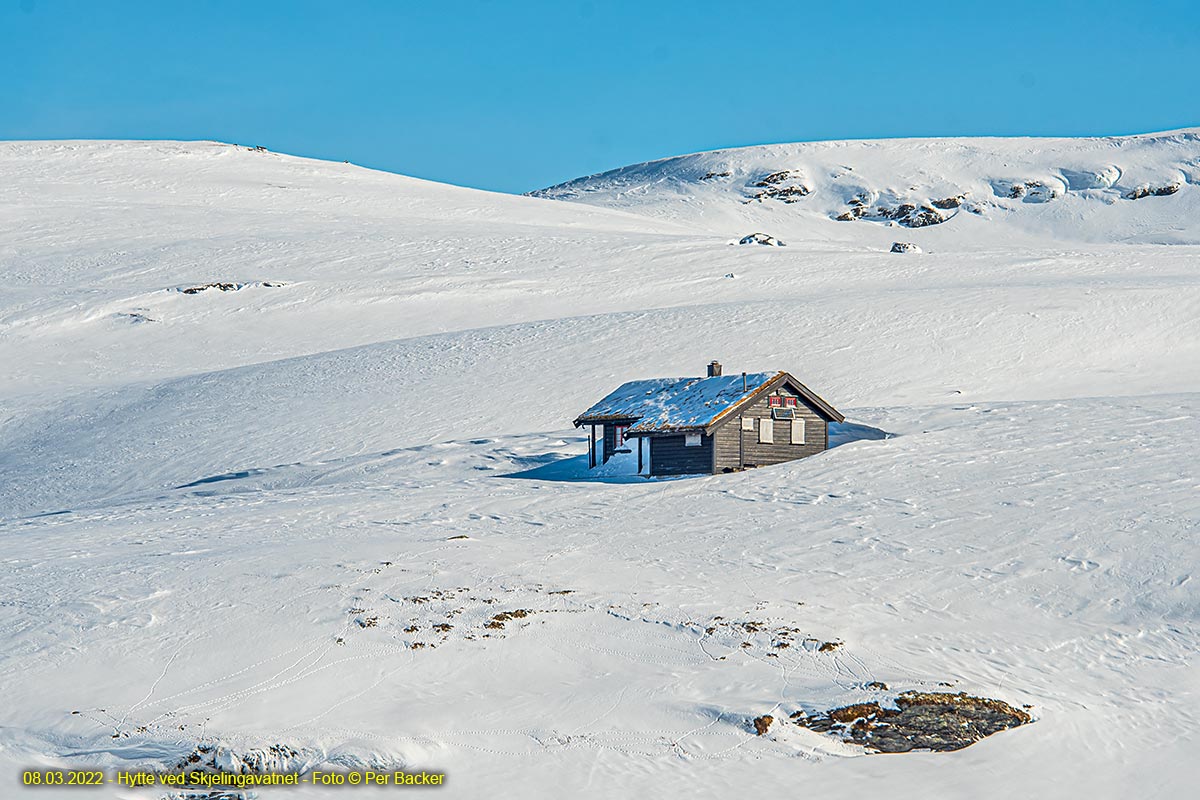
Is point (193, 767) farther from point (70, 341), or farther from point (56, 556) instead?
point (70, 341)

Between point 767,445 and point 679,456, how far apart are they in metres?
2.46

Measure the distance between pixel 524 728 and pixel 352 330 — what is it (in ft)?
156

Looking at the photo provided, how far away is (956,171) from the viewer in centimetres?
15950

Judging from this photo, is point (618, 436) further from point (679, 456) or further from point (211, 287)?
point (211, 287)

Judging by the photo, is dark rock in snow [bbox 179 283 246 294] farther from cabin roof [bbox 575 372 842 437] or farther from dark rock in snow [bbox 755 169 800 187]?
dark rock in snow [bbox 755 169 800 187]

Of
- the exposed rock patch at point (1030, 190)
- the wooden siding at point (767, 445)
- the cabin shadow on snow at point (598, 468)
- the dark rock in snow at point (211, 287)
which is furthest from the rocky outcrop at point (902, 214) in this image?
the wooden siding at point (767, 445)

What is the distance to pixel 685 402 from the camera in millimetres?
39188

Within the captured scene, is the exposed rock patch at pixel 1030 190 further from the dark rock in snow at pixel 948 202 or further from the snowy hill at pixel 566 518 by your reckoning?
the snowy hill at pixel 566 518

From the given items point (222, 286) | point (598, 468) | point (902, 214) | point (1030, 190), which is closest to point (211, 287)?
point (222, 286)

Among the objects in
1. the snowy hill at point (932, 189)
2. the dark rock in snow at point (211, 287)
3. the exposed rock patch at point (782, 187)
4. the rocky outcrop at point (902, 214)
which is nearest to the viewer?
the dark rock in snow at point (211, 287)

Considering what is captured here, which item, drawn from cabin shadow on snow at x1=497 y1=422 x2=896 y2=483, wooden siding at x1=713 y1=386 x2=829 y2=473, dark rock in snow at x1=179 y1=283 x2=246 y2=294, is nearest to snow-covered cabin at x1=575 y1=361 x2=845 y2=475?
wooden siding at x1=713 y1=386 x2=829 y2=473

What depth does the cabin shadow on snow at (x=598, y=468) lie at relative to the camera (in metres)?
38.1

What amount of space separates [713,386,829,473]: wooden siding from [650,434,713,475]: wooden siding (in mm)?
292

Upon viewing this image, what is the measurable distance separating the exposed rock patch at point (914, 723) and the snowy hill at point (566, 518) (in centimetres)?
27
